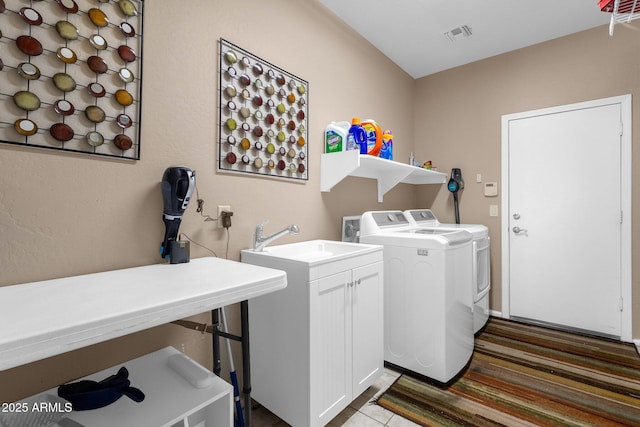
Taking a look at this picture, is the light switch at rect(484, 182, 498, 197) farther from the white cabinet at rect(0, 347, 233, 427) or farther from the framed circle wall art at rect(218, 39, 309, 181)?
the white cabinet at rect(0, 347, 233, 427)

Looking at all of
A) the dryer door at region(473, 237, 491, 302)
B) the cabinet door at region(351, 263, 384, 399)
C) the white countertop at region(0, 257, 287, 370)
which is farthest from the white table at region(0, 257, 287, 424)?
the dryer door at region(473, 237, 491, 302)

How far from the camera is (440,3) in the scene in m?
2.24

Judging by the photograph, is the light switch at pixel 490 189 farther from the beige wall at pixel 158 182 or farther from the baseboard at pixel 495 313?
the beige wall at pixel 158 182

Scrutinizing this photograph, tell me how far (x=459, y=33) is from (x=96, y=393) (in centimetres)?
337

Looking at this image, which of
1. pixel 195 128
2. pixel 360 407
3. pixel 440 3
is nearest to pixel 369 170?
pixel 440 3

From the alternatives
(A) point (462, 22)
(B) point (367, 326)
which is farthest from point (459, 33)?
(B) point (367, 326)

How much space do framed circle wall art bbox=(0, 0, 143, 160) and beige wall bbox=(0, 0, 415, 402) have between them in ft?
0.17

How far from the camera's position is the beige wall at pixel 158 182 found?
41.4 inches

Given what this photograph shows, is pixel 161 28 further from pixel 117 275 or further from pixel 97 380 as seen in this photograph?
pixel 97 380

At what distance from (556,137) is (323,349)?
287 centimetres

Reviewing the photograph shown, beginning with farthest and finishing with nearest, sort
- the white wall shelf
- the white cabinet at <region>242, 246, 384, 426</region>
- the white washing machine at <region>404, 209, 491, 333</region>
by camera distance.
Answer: the white washing machine at <region>404, 209, 491, 333</region>
the white wall shelf
the white cabinet at <region>242, 246, 384, 426</region>

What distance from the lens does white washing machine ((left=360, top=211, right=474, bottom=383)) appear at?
189 centimetres

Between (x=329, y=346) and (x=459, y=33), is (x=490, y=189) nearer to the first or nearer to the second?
(x=459, y=33)

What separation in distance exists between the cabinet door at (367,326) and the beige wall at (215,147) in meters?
0.58
